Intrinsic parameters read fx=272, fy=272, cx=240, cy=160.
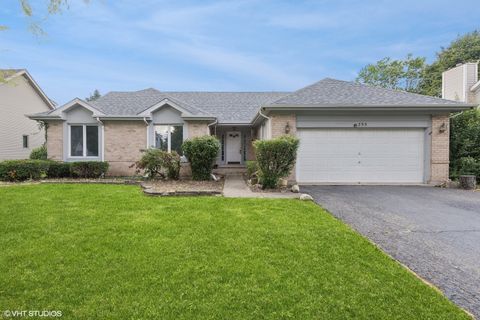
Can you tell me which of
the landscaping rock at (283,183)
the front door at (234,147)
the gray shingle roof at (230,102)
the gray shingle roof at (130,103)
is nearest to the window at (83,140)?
the gray shingle roof at (130,103)

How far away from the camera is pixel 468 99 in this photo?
1883 cm

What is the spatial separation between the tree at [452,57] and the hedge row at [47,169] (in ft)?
106

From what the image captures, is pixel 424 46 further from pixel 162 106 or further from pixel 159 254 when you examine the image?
pixel 159 254

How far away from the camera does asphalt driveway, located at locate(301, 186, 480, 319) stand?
11.7 feet

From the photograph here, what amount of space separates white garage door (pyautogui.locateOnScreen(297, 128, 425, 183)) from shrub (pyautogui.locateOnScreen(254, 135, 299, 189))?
1999 millimetres

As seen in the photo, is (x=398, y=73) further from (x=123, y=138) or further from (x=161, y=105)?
(x=123, y=138)

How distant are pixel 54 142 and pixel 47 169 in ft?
5.96

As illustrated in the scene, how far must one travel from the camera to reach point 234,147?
60.3 feet

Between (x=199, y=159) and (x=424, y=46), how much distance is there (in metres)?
31.4

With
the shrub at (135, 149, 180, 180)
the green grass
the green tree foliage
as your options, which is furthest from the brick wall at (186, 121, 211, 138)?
the green tree foliage

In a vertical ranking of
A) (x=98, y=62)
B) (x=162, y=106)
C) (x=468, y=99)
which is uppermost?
(x=98, y=62)

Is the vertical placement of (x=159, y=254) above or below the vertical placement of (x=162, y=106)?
below

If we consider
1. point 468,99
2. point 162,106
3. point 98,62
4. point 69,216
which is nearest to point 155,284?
point 69,216

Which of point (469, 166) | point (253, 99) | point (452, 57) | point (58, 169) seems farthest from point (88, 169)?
point (452, 57)
